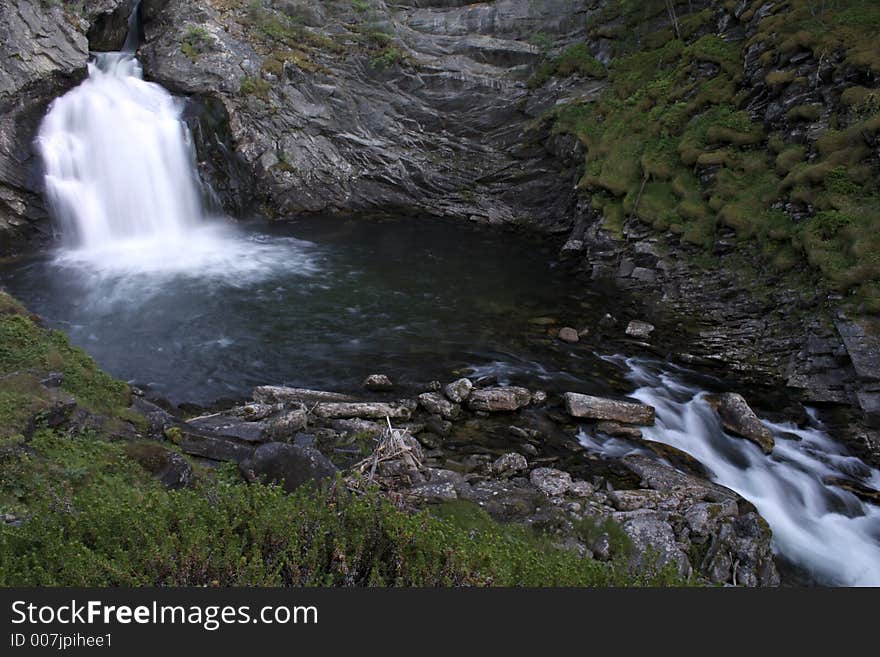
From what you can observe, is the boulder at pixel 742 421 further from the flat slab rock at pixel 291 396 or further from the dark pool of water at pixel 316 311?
the flat slab rock at pixel 291 396

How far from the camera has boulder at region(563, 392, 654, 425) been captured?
10617 mm

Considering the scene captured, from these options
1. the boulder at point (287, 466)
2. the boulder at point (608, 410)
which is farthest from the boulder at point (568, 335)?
the boulder at point (287, 466)

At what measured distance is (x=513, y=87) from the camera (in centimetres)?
2898

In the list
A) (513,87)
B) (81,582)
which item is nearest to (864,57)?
(513,87)

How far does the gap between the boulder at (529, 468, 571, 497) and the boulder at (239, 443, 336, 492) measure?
10.2 ft

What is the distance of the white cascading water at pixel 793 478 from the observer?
798 cm

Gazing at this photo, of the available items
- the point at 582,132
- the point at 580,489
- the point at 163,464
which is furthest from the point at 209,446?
the point at 582,132

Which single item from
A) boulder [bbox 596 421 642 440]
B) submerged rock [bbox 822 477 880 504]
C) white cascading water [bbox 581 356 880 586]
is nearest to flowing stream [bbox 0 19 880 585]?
white cascading water [bbox 581 356 880 586]

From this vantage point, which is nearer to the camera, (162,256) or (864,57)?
(864,57)

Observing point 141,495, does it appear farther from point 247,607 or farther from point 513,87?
point 513,87

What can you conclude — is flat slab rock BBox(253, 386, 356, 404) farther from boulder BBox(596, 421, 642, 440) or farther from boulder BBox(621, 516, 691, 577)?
boulder BBox(621, 516, 691, 577)

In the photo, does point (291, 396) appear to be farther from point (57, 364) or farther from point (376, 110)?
point (376, 110)

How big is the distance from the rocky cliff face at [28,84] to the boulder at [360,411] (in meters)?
16.1

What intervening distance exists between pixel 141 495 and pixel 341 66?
27858mm
